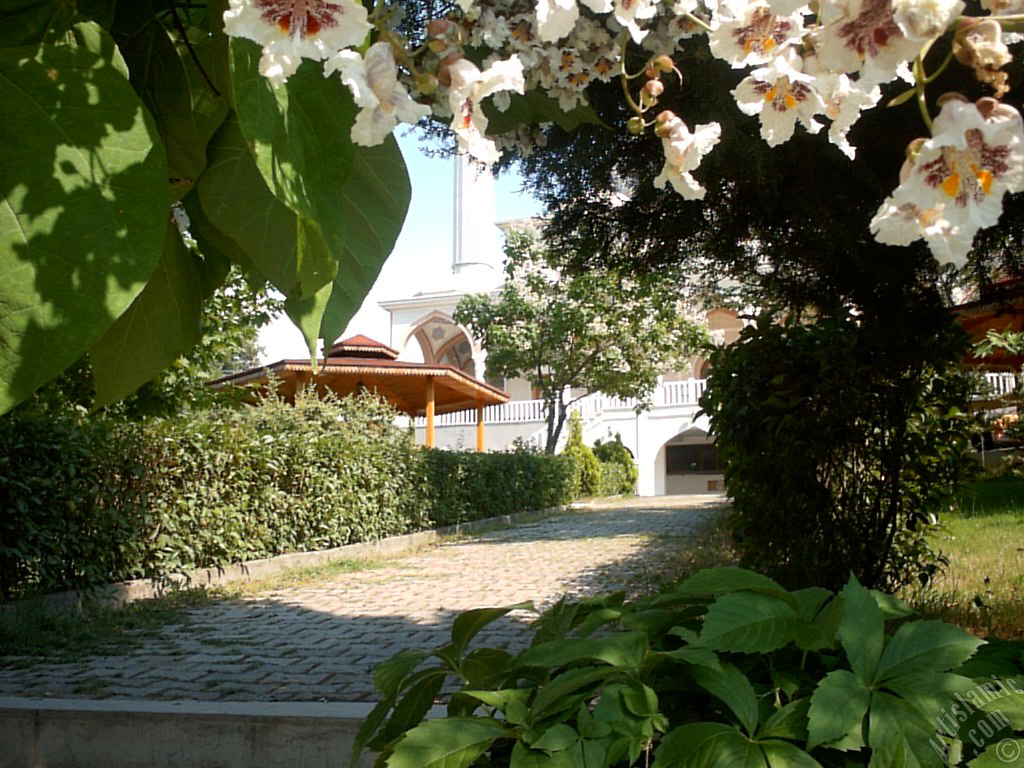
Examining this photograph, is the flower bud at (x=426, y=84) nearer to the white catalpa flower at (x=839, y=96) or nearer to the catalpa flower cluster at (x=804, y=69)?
the catalpa flower cluster at (x=804, y=69)

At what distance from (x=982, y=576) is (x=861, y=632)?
6.24 metres

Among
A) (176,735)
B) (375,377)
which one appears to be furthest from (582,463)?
(176,735)

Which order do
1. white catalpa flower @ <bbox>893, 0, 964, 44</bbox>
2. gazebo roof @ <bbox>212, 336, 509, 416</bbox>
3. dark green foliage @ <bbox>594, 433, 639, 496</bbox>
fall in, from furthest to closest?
dark green foliage @ <bbox>594, 433, 639, 496</bbox>
gazebo roof @ <bbox>212, 336, 509, 416</bbox>
white catalpa flower @ <bbox>893, 0, 964, 44</bbox>

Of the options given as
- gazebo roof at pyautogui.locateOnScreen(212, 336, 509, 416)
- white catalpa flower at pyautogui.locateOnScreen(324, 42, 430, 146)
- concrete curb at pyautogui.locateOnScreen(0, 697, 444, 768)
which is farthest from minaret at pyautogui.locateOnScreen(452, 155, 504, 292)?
white catalpa flower at pyautogui.locateOnScreen(324, 42, 430, 146)

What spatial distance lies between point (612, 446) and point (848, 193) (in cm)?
2606

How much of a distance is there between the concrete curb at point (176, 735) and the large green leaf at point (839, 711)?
2.48 m

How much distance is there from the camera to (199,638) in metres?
5.93

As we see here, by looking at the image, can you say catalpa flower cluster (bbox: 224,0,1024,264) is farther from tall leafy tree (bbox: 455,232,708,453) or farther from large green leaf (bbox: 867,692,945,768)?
tall leafy tree (bbox: 455,232,708,453)

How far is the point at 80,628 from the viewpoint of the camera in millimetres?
6066

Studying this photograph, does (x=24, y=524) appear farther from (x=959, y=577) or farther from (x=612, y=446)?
(x=612, y=446)

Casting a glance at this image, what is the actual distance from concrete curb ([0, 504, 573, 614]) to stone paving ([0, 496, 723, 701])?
448mm

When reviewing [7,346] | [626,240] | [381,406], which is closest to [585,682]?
[7,346]

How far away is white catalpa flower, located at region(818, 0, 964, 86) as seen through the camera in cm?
54

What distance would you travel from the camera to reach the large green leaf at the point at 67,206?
67cm
